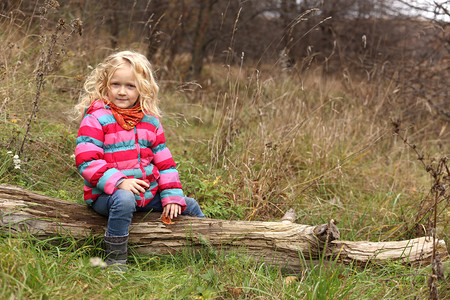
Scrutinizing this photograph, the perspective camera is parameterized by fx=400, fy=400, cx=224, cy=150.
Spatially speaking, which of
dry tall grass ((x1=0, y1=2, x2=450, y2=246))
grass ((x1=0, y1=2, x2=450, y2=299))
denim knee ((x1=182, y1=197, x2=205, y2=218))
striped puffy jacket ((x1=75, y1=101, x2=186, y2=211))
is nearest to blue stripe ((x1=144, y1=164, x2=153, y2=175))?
striped puffy jacket ((x1=75, y1=101, x2=186, y2=211))

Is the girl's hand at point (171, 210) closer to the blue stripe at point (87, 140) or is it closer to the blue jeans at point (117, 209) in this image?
the blue jeans at point (117, 209)

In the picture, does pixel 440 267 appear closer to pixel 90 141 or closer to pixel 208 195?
pixel 208 195

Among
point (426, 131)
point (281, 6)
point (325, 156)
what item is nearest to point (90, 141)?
point (325, 156)

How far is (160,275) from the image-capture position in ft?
7.45

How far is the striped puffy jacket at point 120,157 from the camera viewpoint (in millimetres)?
2312

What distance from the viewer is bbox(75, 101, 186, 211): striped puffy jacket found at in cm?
231

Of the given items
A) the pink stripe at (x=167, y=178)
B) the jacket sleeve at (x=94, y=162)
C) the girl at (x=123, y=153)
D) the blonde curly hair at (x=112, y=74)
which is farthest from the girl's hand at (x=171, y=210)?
the blonde curly hair at (x=112, y=74)

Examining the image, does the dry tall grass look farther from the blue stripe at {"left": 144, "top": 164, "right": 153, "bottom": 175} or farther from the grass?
the blue stripe at {"left": 144, "top": 164, "right": 153, "bottom": 175}

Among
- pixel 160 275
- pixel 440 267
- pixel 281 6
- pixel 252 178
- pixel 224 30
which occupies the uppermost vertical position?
pixel 281 6

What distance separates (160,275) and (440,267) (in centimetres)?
145

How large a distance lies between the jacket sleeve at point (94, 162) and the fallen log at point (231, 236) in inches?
10.9

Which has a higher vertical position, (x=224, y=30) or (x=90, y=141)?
(x=224, y=30)

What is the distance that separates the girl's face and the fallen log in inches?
27.6

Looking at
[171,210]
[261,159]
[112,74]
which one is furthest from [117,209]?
[261,159]
